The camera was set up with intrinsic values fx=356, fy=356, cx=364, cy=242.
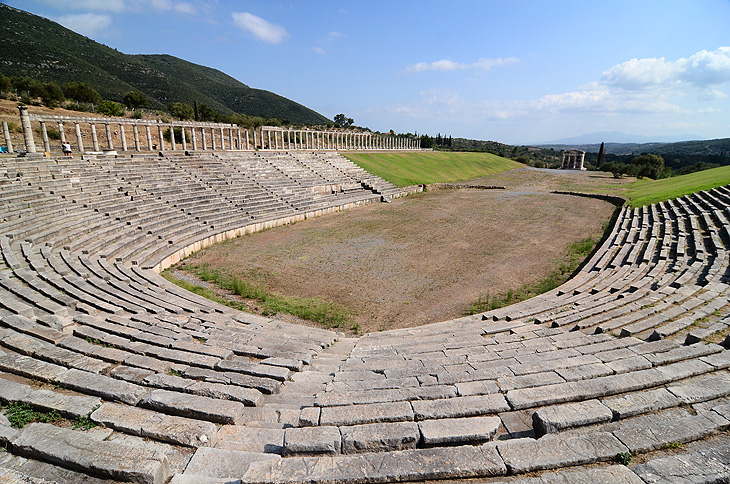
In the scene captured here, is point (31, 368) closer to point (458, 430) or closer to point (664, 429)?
point (458, 430)

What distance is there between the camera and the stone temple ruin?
155 inches

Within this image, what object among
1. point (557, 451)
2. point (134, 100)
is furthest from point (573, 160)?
point (557, 451)

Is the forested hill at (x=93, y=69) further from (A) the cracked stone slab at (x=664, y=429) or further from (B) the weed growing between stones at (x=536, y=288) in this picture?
(A) the cracked stone slab at (x=664, y=429)

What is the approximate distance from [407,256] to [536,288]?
6903 mm

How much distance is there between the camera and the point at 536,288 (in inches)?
603

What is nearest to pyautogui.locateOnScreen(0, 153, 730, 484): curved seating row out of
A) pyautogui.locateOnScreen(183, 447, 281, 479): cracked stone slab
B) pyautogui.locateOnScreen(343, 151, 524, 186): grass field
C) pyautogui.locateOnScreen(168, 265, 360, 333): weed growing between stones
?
pyautogui.locateOnScreen(183, 447, 281, 479): cracked stone slab

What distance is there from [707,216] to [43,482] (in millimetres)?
27519

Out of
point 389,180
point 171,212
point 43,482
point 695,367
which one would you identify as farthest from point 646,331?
point 389,180

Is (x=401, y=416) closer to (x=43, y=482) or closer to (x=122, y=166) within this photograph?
(x=43, y=482)

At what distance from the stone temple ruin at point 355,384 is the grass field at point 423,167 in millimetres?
36925

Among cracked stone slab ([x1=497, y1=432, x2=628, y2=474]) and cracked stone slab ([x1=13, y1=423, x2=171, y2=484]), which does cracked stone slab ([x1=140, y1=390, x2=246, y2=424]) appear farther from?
cracked stone slab ([x1=497, y1=432, x2=628, y2=474])

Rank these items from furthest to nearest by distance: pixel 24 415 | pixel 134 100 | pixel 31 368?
1. pixel 134 100
2. pixel 31 368
3. pixel 24 415

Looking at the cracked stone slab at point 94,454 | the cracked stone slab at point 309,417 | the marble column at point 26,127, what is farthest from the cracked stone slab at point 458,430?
the marble column at point 26,127

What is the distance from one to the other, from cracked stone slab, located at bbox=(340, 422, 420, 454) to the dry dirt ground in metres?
7.63
